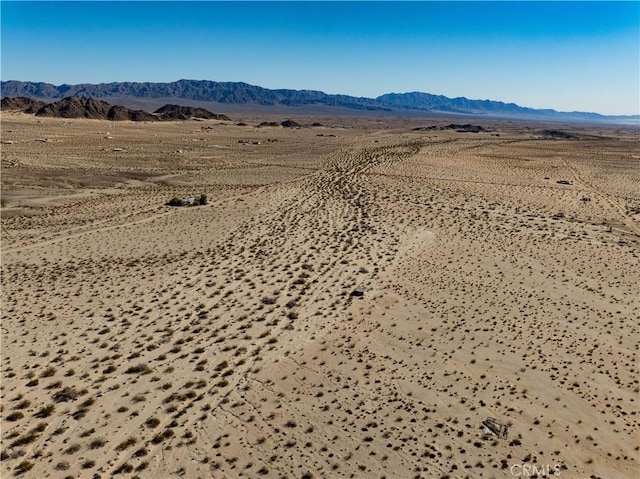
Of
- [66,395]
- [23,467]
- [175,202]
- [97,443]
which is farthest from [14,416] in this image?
[175,202]

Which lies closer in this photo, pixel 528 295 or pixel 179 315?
pixel 179 315

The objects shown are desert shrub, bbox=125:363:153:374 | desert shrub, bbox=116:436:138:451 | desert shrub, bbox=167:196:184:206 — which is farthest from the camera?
desert shrub, bbox=167:196:184:206

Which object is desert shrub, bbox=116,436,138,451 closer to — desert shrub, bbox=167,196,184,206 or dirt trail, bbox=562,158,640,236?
desert shrub, bbox=167,196,184,206

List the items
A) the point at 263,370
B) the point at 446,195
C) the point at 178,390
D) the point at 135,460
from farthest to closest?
the point at 446,195, the point at 263,370, the point at 178,390, the point at 135,460

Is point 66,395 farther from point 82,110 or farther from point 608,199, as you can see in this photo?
point 82,110

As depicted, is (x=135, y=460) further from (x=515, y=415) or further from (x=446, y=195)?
(x=446, y=195)

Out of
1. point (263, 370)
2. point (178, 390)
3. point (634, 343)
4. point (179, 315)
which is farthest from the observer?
point (179, 315)

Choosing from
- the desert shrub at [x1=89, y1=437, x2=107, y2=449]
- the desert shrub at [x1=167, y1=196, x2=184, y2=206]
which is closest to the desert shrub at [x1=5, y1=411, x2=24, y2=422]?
the desert shrub at [x1=89, y1=437, x2=107, y2=449]

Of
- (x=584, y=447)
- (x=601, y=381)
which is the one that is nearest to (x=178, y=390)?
(x=584, y=447)
